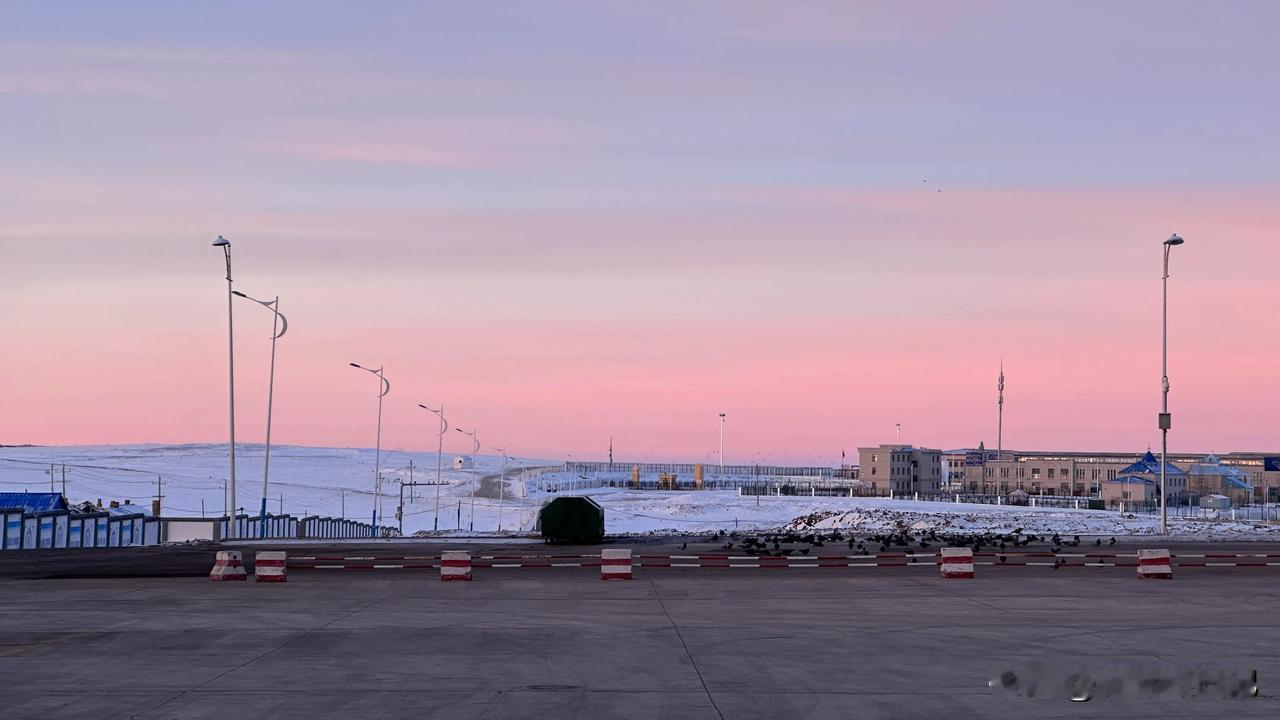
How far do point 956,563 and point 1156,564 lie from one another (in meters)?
5.87

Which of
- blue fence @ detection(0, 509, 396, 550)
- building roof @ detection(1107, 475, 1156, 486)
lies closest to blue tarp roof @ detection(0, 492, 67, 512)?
Answer: blue fence @ detection(0, 509, 396, 550)

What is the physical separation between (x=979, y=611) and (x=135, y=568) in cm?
2789

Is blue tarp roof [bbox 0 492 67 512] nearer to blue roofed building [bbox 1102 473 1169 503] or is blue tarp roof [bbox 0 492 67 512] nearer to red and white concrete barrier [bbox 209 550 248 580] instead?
red and white concrete barrier [bbox 209 550 248 580]

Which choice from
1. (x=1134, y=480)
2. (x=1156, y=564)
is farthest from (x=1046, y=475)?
(x=1156, y=564)

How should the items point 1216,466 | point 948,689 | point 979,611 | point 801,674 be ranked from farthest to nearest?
point 1216,466
point 979,611
point 801,674
point 948,689

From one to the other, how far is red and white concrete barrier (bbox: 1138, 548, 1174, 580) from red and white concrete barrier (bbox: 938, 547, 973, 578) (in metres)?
5.01

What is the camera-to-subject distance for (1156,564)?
36.9 metres

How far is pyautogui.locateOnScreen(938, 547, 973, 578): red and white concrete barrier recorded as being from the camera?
3644 centimetres

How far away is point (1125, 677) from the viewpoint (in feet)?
60.8

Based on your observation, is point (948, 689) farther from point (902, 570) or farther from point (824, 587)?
→ point (902, 570)

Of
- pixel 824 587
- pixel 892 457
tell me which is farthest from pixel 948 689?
pixel 892 457

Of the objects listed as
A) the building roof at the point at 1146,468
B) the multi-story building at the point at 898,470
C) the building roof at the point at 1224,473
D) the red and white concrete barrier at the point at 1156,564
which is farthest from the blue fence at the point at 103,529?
the building roof at the point at 1224,473

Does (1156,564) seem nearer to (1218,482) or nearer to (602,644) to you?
(602,644)

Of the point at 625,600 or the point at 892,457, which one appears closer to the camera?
the point at 625,600
